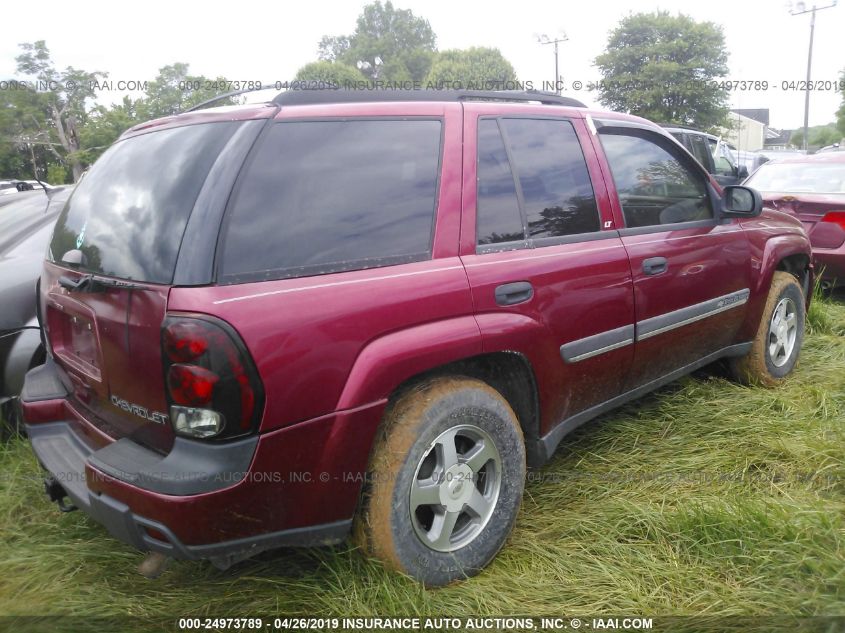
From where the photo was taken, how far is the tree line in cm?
2527

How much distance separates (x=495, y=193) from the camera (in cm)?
244

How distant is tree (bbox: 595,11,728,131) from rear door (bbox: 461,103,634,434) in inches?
1340

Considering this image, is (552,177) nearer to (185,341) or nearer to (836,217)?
(185,341)

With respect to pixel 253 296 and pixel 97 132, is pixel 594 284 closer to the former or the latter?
pixel 253 296

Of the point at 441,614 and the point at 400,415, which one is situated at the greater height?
the point at 400,415

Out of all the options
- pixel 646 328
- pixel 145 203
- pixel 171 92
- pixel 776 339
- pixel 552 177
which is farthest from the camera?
pixel 171 92

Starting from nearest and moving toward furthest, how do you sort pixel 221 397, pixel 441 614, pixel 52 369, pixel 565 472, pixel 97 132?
pixel 221 397 < pixel 441 614 < pixel 52 369 < pixel 565 472 < pixel 97 132

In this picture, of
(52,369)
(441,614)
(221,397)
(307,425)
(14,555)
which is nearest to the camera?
(221,397)

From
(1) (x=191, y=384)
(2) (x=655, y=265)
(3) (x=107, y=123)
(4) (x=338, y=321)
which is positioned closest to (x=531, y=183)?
(2) (x=655, y=265)

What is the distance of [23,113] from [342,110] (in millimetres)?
29304

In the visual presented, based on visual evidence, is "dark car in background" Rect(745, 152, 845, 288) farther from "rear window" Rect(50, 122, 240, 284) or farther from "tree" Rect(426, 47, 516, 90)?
"tree" Rect(426, 47, 516, 90)

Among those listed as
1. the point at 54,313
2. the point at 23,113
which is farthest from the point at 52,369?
the point at 23,113

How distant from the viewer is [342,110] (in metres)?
2.11

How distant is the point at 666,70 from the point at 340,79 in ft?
81.1
